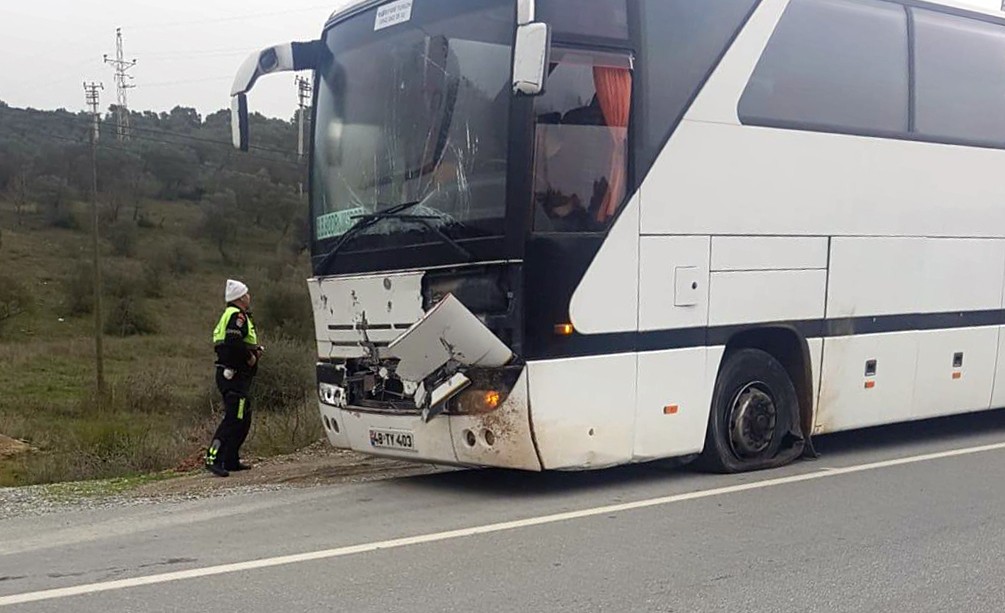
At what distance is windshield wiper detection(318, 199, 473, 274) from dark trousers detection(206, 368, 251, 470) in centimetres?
178

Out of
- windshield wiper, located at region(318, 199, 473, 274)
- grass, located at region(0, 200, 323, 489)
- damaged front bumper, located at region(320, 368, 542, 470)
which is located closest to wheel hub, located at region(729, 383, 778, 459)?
damaged front bumper, located at region(320, 368, 542, 470)

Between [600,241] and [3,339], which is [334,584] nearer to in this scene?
[600,241]

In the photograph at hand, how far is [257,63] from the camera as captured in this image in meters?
8.79

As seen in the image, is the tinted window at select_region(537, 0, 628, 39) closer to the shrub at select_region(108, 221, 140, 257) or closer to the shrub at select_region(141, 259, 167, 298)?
the shrub at select_region(141, 259, 167, 298)

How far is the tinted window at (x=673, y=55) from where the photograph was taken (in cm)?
767

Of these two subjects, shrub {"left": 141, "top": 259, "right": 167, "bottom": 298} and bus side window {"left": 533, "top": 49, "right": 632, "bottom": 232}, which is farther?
shrub {"left": 141, "top": 259, "right": 167, "bottom": 298}

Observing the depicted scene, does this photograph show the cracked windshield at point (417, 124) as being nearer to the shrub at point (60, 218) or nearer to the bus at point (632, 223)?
the bus at point (632, 223)

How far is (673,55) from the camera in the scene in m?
7.85

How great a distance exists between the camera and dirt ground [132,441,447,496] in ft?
28.7

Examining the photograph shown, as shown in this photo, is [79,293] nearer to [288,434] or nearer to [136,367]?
[136,367]

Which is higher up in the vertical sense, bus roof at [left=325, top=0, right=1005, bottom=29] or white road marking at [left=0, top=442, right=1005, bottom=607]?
bus roof at [left=325, top=0, right=1005, bottom=29]

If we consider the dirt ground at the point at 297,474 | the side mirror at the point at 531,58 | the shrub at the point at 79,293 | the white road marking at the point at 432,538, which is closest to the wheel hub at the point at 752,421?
the white road marking at the point at 432,538

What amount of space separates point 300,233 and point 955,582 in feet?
186

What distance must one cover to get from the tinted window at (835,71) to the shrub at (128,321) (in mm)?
43772
